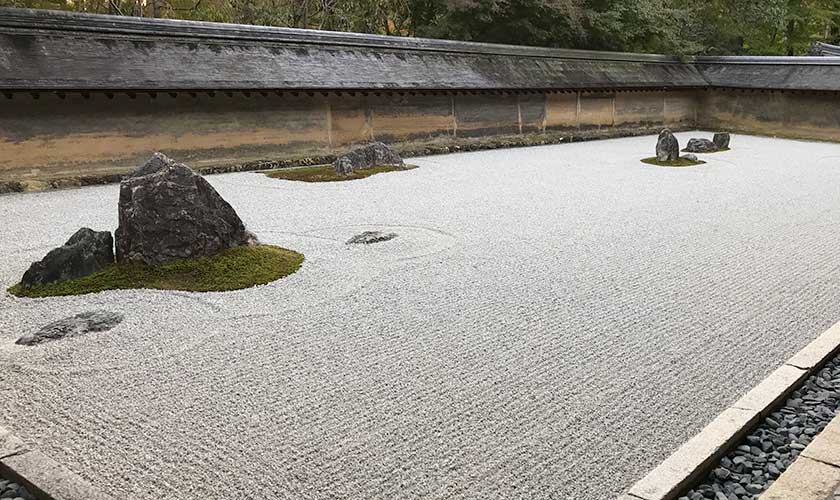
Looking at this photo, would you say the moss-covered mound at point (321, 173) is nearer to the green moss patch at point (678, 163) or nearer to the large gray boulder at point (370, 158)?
the large gray boulder at point (370, 158)

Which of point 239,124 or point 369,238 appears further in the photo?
point 239,124

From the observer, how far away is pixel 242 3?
19359 mm

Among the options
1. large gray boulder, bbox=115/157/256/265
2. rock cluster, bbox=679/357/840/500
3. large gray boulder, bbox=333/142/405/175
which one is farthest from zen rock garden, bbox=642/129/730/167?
rock cluster, bbox=679/357/840/500

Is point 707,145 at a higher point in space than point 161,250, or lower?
lower

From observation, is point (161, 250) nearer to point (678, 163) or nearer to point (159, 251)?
point (159, 251)

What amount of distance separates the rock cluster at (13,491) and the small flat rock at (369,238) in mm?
3815

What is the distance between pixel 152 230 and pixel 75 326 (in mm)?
1122

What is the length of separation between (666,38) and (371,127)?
12.9 meters

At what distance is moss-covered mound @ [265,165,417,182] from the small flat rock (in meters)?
3.79

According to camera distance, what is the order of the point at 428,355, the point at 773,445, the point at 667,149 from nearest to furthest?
the point at 773,445 → the point at 428,355 → the point at 667,149

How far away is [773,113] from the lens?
1814 centimetres

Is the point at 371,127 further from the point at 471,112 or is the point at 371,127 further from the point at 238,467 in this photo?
the point at 238,467

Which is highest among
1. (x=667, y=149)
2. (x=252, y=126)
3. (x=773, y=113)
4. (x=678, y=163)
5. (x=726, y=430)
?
(x=252, y=126)

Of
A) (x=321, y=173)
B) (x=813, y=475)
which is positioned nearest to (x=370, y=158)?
(x=321, y=173)
